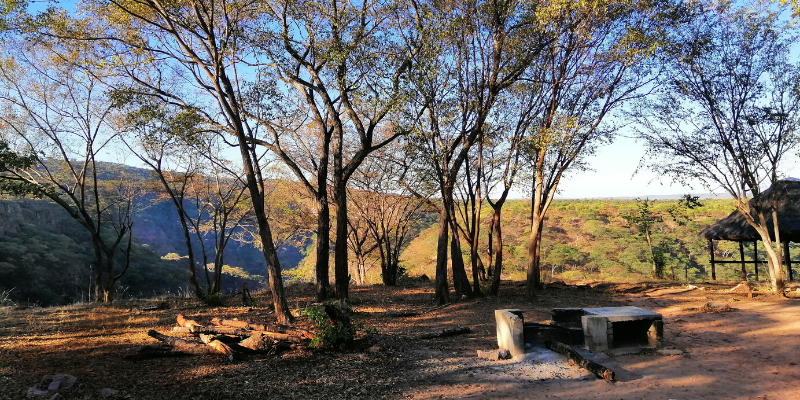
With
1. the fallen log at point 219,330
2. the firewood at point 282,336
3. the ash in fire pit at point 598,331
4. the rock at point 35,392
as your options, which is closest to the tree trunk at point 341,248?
the fallen log at point 219,330

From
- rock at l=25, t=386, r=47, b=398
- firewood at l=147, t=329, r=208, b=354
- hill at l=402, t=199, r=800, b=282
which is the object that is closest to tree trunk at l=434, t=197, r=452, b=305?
firewood at l=147, t=329, r=208, b=354

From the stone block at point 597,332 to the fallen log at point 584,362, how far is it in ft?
1.91

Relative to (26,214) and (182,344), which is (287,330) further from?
(26,214)

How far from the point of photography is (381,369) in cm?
556

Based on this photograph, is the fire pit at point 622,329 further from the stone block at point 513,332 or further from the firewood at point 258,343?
the firewood at point 258,343

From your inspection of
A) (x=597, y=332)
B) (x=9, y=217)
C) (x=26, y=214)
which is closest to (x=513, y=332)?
(x=597, y=332)

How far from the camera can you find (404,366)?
18.9 ft

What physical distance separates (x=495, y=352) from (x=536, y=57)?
322 inches

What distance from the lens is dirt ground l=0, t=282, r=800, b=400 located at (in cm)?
472

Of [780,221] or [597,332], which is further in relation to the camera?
[780,221]

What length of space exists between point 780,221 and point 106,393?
63.9ft

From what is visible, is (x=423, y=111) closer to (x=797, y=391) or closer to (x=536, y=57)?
(x=536, y=57)

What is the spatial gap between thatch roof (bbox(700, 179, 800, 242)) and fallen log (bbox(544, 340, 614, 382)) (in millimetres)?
12814

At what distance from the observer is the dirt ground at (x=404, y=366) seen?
472 cm
